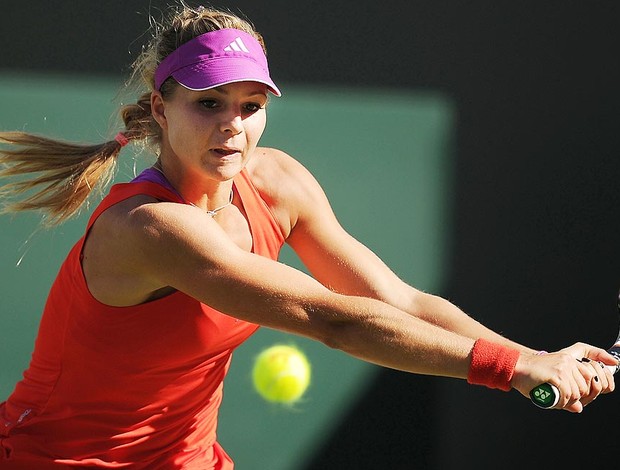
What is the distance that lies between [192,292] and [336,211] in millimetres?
1445

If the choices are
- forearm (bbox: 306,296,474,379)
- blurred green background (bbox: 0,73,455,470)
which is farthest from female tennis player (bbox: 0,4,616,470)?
blurred green background (bbox: 0,73,455,470)

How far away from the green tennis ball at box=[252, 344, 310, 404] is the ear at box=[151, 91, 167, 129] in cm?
124

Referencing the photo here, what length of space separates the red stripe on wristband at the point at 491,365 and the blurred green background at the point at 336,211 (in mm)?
1450

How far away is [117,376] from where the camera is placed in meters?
2.11

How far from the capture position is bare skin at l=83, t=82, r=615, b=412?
185 cm

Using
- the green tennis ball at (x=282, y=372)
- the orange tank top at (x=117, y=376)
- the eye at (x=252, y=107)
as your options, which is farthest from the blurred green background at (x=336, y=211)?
the eye at (x=252, y=107)

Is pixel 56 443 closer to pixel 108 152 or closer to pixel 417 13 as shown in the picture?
pixel 108 152

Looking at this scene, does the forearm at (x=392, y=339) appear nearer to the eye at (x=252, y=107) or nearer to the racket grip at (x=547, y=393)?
the racket grip at (x=547, y=393)

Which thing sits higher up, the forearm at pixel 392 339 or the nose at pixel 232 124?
the nose at pixel 232 124

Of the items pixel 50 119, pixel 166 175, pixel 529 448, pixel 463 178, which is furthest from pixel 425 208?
pixel 166 175

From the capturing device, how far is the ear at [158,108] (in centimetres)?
217

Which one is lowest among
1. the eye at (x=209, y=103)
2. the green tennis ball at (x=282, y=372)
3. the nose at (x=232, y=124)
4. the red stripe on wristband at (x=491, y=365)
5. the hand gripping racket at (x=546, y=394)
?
the green tennis ball at (x=282, y=372)

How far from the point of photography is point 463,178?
337 centimetres

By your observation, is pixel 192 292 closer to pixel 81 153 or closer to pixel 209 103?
pixel 209 103
